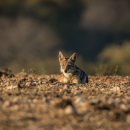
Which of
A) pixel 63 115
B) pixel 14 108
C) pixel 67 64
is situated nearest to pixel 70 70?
pixel 67 64

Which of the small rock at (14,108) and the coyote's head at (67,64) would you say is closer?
the small rock at (14,108)

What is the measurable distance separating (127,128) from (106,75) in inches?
500

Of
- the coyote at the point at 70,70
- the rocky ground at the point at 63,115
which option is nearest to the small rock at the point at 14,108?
the rocky ground at the point at 63,115

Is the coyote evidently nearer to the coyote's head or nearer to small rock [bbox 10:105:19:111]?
the coyote's head

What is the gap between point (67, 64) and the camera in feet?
30.1

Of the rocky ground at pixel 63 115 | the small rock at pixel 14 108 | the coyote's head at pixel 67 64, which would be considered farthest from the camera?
the coyote's head at pixel 67 64

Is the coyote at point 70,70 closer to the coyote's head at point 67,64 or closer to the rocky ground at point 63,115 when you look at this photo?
the coyote's head at point 67,64

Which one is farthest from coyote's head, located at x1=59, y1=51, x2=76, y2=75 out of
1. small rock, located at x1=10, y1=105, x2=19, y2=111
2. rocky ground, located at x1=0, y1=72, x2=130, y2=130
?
small rock, located at x1=10, y1=105, x2=19, y2=111

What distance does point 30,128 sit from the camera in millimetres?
3221

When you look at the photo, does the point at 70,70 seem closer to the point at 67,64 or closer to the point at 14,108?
the point at 67,64

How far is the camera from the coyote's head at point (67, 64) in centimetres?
915

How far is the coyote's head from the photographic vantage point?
915 cm

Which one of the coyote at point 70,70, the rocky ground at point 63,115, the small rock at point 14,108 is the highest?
the coyote at point 70,70

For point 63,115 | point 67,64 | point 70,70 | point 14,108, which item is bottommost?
point 63,115
